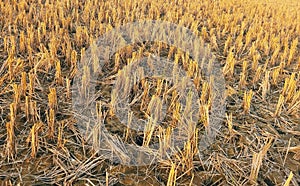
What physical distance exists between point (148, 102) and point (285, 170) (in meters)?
1.12

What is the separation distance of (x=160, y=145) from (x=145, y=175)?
21 cm

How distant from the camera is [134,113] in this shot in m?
2.33

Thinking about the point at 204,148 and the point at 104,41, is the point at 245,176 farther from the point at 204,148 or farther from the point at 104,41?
the point at 104,41

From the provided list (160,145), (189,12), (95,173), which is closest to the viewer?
(95,173)

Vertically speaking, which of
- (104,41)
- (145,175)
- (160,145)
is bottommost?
(145,175)

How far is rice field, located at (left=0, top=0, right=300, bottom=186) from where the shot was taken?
1764 millimetres

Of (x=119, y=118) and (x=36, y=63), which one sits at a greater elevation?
(x=36, y=63)

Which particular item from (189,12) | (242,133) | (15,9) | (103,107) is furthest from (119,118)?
(189,12)

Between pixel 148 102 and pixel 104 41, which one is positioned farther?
pixel 104 41

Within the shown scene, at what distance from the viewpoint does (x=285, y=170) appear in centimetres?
189

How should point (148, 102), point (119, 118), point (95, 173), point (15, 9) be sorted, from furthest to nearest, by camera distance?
point (15, 9)
point (148, 102)
point (119, 118)
point (95, 173)

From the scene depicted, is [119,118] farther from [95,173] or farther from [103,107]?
[95,173]

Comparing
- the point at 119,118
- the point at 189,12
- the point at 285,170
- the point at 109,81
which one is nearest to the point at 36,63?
the point at 109,81

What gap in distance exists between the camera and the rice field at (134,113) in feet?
5.79
